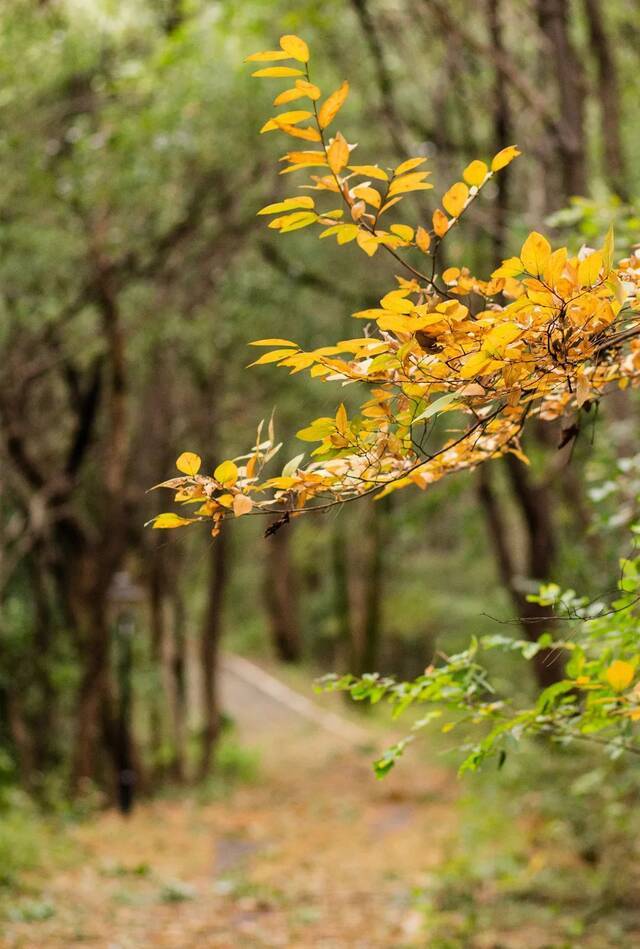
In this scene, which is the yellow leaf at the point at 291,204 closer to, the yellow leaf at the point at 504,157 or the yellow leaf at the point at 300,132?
the yellow leaf at the point at 300,132

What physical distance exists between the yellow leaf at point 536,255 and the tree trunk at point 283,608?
27327 millimetres

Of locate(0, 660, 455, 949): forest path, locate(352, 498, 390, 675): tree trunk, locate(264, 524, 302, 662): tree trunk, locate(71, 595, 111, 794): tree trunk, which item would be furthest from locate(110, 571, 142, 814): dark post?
locate(264, 524, 302, 662): tree trunk

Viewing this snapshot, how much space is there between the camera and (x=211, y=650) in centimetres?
1642

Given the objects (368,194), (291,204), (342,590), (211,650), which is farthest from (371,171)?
(342,590)

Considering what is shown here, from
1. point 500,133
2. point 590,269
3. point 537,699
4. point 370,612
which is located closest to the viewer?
point 590,269

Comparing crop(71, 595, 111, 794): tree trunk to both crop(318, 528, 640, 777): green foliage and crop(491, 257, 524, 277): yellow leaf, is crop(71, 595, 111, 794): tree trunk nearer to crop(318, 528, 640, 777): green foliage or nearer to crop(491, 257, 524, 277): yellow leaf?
crop(318, 528, 640, 777): green foliage

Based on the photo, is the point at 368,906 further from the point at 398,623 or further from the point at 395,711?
the point at 398,623

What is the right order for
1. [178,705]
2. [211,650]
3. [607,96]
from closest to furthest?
1. [607,96]
2. [178,705]
3. [211,650]

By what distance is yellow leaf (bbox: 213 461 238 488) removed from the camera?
1880 mm

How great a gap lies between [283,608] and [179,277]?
18554 mm

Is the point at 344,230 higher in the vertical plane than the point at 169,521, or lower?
higher

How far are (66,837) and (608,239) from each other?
10510 millimetres

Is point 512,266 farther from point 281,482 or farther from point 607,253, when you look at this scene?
point 281,482

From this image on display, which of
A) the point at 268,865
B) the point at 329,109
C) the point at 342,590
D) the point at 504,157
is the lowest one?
the point at 268,865
